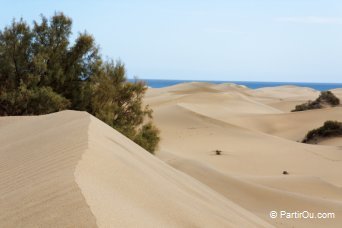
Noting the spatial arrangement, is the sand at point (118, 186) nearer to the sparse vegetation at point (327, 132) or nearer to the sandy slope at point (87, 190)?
the sandy slope at point (87, 190)

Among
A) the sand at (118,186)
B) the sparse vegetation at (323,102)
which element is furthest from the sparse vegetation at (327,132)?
the sparse vegetation at (323,102)

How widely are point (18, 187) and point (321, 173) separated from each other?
34.6 feet

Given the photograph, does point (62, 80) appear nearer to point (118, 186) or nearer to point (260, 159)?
point (260, 159)

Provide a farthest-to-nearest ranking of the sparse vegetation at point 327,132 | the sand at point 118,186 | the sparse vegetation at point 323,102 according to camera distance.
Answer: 1. the sparse vegetation at point 323,102
2. the sparse vegetation at point 327,132
3. the sand at point 118,186

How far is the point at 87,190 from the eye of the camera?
3.19 meters

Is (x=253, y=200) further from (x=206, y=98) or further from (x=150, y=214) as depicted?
(x=206, y=98)

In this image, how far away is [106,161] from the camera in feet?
13.8

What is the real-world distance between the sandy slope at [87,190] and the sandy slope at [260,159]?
346cm

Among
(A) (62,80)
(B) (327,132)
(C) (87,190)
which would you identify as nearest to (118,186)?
(C) (87,190)

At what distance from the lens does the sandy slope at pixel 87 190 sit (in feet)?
9.62

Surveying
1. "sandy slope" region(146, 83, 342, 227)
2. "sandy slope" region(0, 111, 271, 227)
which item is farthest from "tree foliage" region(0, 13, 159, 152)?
"sandy slope" region(0, 111, 271, 227)

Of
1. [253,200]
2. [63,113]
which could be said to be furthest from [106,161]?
[253,200]

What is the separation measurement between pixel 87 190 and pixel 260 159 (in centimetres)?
1219

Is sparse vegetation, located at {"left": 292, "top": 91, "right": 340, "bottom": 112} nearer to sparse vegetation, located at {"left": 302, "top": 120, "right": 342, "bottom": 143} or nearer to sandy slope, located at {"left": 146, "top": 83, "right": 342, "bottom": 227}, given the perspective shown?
sandy slope, located at {"left": 146, "top": 83, "right": 342, "bottom": 227}
